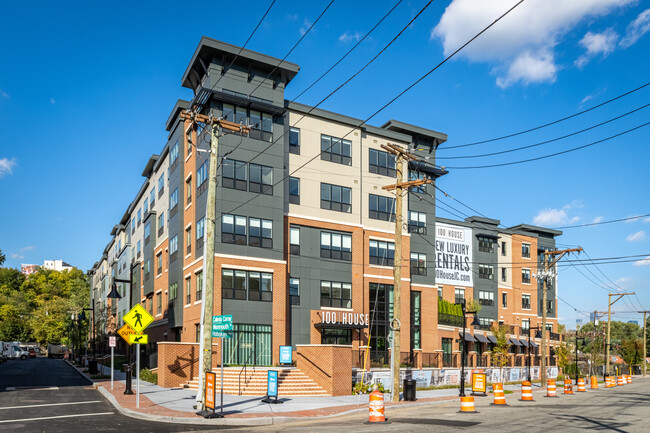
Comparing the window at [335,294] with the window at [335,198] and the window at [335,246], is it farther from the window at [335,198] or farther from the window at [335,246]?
the window at [335,198]

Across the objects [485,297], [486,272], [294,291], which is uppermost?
[486,272]

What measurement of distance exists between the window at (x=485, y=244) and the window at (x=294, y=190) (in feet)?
88.7

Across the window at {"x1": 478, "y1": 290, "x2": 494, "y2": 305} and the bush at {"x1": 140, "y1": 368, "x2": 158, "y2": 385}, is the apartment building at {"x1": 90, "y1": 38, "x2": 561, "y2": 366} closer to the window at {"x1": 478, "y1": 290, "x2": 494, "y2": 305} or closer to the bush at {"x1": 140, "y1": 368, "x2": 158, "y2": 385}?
the bush at {"x1": 140, "y1": 368, "x2": 158, "y2": 385}

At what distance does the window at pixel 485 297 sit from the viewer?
60372 millimetres

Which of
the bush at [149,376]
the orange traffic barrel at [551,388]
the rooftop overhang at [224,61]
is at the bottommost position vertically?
the orange traffic barrel at [551,388]

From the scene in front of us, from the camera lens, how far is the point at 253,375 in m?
30.7

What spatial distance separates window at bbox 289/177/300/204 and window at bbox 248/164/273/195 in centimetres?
275

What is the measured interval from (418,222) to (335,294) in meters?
12.0

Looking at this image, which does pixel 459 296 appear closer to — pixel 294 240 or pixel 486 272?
pixel 486 272

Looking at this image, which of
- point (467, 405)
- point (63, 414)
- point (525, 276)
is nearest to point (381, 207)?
point (467, 405)

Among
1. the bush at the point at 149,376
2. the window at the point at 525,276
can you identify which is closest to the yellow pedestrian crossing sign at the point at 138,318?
the bush at the point at 149,376

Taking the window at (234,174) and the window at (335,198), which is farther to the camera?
the window at (335,198)

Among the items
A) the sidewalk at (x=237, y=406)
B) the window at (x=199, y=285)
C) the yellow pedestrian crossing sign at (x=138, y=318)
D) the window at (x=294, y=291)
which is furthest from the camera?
the window at (x=294, y=291)

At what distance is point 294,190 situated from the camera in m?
41.6
